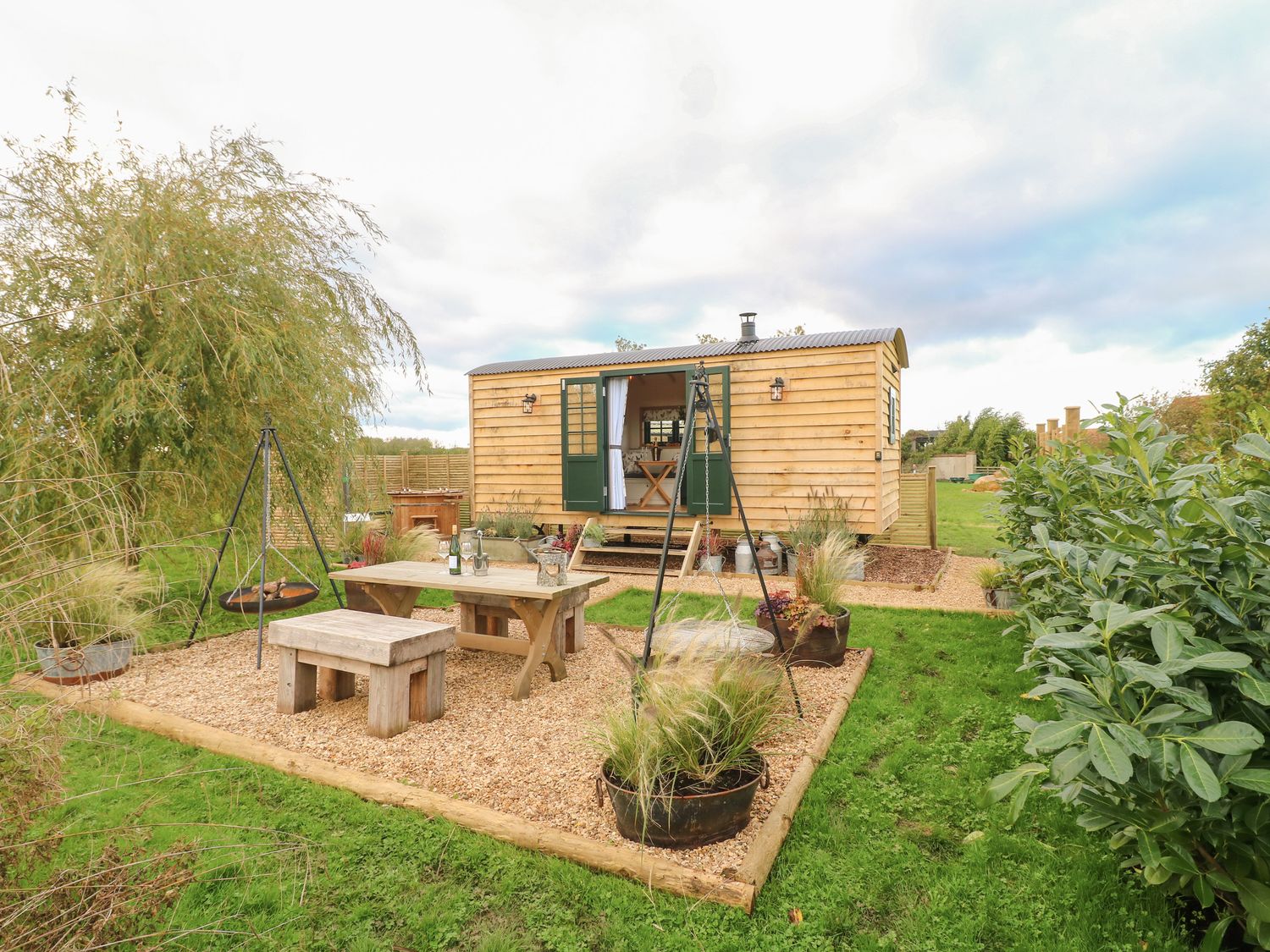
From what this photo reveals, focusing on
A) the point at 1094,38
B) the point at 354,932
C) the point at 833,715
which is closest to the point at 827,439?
the point at 1094,38

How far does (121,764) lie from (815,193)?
27.9 ft

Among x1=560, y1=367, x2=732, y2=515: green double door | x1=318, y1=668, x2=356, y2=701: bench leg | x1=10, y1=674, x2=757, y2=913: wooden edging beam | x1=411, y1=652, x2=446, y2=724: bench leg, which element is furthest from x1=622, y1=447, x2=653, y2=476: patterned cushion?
x1=10, y1=674, x2=757, y2=913: wooden edging beam

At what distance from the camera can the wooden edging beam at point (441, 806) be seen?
189cm

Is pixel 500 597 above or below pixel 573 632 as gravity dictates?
above

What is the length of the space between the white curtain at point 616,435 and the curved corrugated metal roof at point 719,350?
39 centimetres

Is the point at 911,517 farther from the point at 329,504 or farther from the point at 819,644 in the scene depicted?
the point at 329,504

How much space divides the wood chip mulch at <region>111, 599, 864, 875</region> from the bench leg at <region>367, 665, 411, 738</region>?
63mm

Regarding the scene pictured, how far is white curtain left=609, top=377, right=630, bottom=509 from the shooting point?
8320 mm

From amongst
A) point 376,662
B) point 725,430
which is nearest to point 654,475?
point 725,430

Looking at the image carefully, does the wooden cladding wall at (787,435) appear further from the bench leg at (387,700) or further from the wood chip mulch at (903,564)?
the bench leg at (387,700)

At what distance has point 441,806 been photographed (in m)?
2.36

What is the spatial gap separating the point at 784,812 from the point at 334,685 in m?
2.69

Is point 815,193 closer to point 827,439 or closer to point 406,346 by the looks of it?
point 827,439

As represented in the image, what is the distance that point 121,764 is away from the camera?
2734 millimetres
